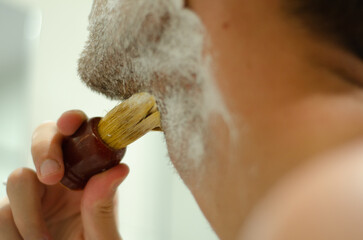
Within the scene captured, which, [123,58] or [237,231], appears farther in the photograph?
[123,58]

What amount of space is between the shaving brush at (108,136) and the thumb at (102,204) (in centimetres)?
2

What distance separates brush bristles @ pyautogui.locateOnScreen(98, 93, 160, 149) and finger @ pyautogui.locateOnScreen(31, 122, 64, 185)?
0.28 ft

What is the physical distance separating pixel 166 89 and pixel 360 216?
0.91 feet

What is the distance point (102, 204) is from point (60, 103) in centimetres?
71

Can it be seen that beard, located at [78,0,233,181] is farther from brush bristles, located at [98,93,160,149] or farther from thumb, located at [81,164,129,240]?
thumb, located at [81,164,129,240]

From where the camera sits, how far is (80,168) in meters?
0.63

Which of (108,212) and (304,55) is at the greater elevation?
(304,55)

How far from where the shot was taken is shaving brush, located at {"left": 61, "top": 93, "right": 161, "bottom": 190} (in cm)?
58

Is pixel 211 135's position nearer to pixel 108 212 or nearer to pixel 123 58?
pixel 123 58

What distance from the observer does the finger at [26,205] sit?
707 millimetres

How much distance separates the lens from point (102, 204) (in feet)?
2.32

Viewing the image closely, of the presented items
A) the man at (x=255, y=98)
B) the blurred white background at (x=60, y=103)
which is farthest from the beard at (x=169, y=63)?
the blurred white background at (x=60, y=103)

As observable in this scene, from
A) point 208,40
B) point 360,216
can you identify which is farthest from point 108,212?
point 360,216

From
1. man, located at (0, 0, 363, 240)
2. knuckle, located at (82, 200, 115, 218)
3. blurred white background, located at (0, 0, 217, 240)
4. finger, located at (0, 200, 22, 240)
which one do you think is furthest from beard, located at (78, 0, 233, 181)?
blurred white background, located at (0, 0, 217, 240)
